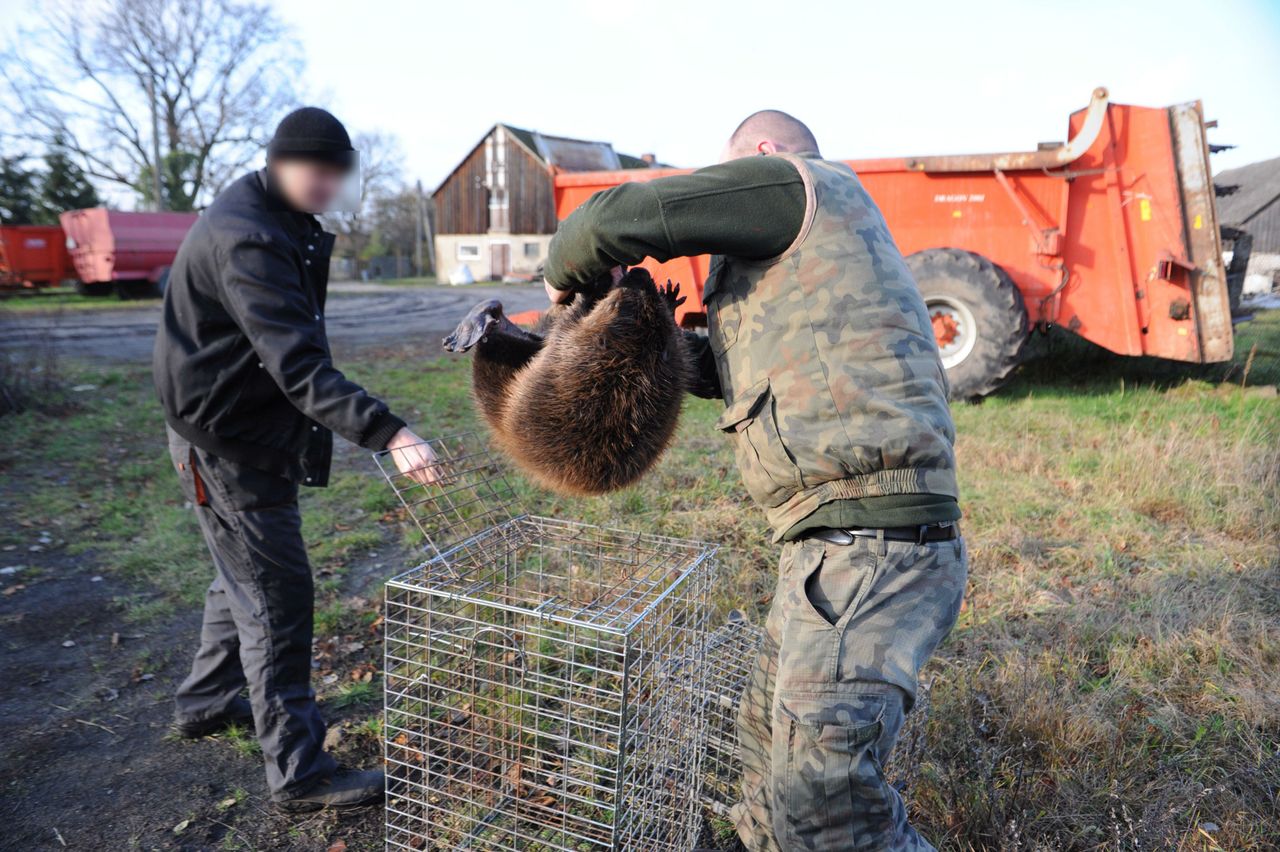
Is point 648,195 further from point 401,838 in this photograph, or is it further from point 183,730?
point 183,730

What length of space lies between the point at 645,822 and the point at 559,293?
1426 millimetres

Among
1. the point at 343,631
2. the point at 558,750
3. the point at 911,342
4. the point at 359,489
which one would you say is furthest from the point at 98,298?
the point at 911,342

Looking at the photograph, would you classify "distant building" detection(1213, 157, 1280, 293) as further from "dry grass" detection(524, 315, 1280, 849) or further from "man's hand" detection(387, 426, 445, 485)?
"man's hand" detection(387, 426, 445, 485)

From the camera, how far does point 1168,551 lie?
4.04 meters

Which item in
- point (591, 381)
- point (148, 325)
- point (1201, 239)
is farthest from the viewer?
point (148, 325)

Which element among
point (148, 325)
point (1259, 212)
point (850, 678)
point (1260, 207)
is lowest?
point (850, 678)

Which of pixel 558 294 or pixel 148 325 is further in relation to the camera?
pixel 148 325

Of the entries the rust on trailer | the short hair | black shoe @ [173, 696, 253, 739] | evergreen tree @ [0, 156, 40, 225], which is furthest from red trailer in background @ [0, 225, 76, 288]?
the rust on trailer

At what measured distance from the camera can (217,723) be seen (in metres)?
2.80

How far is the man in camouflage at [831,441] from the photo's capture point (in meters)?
1.63

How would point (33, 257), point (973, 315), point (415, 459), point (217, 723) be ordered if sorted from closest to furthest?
point (415, 459), point (217, 723), point (973, 315), point (33, 257)

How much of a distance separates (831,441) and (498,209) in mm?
35764

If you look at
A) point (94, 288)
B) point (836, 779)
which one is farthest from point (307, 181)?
point (94, 288)

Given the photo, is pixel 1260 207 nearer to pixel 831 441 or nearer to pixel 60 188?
pixel 831 441
